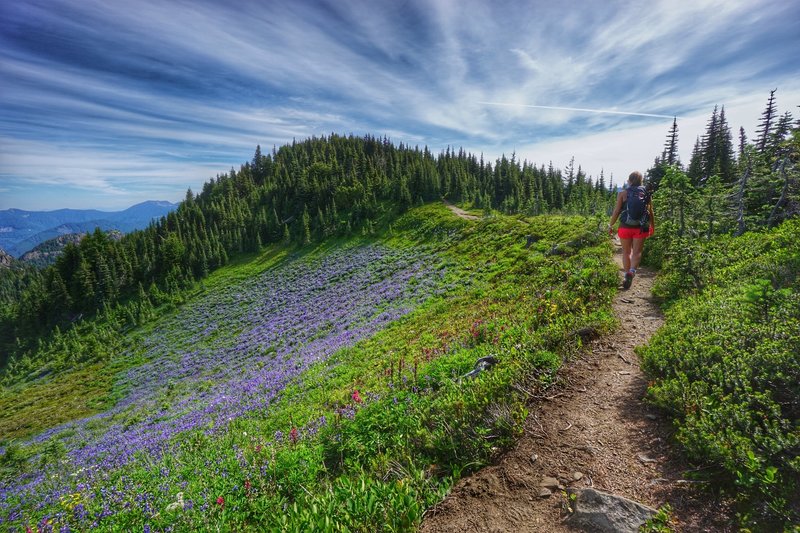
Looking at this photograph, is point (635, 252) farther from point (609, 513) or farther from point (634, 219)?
point (609, 513)

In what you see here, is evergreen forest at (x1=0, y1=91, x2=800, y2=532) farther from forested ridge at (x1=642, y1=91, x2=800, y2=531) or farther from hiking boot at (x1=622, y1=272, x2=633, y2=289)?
hiking boot at (x1=622, y1=272, x2=633, y2=289)

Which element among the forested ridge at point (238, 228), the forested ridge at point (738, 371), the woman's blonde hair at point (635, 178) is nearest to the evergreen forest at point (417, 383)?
the forested ridge at point (738, 371)

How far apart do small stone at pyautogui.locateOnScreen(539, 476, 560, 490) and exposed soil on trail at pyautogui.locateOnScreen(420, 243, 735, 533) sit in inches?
2.1

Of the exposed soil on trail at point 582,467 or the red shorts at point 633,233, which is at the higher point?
the red shorts at point 633,233

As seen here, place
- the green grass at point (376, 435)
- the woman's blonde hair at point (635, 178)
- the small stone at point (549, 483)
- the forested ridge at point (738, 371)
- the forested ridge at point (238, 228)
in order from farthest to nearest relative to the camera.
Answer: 1. the forested ridge at point (238, 228)
2. the woman's blonde hair at point (635, 178)
3. the green grass at point (376, 435)
4. the small stone at point (549, 483)
5. the forested ridge at point (738, 371)

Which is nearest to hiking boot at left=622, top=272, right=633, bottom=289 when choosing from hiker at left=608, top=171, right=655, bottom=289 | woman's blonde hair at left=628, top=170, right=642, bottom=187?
hiker at left=608, top=171, right=655, bottom=289

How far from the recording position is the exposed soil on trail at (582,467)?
343 cm

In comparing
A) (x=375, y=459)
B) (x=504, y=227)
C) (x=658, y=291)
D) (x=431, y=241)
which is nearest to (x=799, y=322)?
(x=658, y=291)

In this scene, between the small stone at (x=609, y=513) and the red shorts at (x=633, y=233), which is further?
the red shorts at (x=633, y=233)

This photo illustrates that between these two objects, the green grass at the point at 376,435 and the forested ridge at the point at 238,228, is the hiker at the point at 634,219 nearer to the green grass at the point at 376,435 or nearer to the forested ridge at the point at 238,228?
the green grass at the point at 376,435

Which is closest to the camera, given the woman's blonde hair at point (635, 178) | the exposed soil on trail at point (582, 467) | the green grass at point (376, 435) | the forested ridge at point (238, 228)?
the exposed soil on trail at point (582, 467)

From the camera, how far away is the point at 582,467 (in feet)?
13.3

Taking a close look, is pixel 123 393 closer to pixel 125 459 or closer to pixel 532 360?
pixel 125 459

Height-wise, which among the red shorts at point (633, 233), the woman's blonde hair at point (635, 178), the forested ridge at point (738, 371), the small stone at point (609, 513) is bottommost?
the small stone at point (609, 513)
